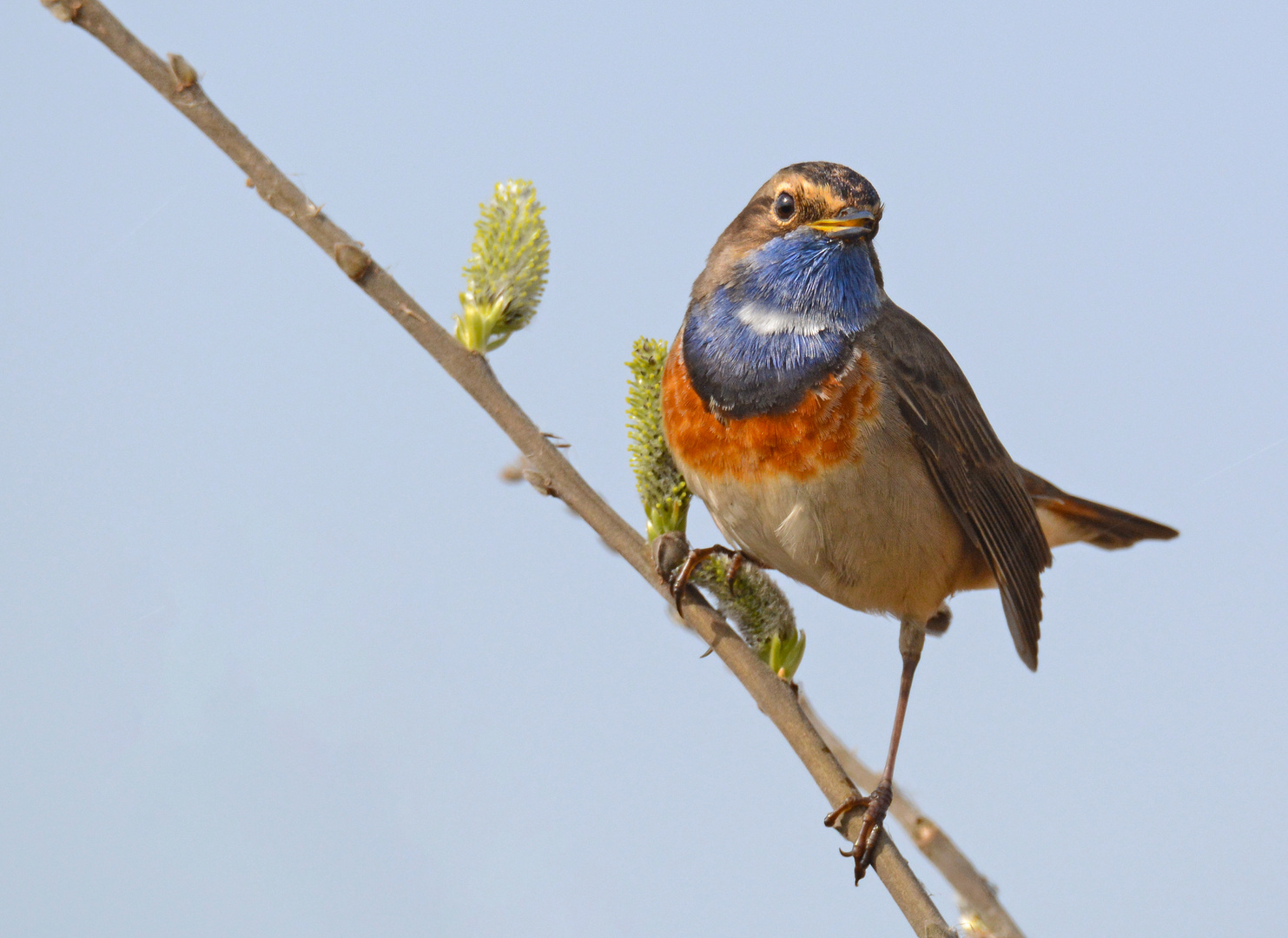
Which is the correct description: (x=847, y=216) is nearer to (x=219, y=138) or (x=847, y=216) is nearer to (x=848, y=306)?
(x=848, y=306)

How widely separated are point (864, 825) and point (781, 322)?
1366 mm

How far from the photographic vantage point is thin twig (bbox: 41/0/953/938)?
2410 millimetres

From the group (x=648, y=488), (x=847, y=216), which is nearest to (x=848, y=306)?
(x=847, y=216)

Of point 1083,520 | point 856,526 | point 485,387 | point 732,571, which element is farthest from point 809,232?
point 1083,520

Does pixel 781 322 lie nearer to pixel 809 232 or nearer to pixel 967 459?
pixel 809 232

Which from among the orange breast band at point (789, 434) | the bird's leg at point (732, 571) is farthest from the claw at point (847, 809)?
the orange breast band at point (789, 434)

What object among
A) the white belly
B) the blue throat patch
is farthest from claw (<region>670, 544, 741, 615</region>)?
the blue throat patch

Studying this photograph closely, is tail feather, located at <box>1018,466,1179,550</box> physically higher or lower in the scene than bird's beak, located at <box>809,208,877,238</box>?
lower

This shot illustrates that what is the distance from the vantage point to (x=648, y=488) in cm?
298

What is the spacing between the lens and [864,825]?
9.83ft

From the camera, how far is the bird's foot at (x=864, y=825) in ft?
9.66

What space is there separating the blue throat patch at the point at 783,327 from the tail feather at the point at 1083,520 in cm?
144

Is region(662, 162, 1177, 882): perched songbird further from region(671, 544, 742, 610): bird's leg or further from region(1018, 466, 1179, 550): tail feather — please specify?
region(1018, 466, 1179, 550): tail feather

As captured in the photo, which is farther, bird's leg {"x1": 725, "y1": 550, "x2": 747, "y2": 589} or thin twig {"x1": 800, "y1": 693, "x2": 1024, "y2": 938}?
bird's leg {"x1": 725, "y1": 550, "x2": 747, "y2": 589}
